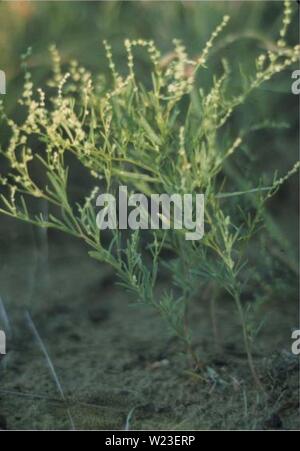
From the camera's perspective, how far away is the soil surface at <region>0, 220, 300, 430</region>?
88.3 inches

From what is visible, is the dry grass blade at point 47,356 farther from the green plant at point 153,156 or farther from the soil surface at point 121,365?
the green plant at point 153,156

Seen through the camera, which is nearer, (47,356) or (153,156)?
(153,156)

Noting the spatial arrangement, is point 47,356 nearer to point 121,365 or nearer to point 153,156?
point 121,365

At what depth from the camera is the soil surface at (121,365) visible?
2242mm

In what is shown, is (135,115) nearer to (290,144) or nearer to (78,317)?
(78,317)

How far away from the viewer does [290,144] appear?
3.75m

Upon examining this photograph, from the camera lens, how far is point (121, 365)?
2.55 meters

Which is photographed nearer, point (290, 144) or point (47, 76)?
point (47, 76)

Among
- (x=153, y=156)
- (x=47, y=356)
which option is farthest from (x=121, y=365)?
(x=153, y=156)

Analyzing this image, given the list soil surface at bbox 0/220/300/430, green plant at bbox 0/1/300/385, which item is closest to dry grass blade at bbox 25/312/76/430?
soil surface at bbox 0/220/300/430

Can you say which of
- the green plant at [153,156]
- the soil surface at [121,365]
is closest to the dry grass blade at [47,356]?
the soil surface at [121,365]

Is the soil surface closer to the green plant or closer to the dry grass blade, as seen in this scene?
the dry grass blade
